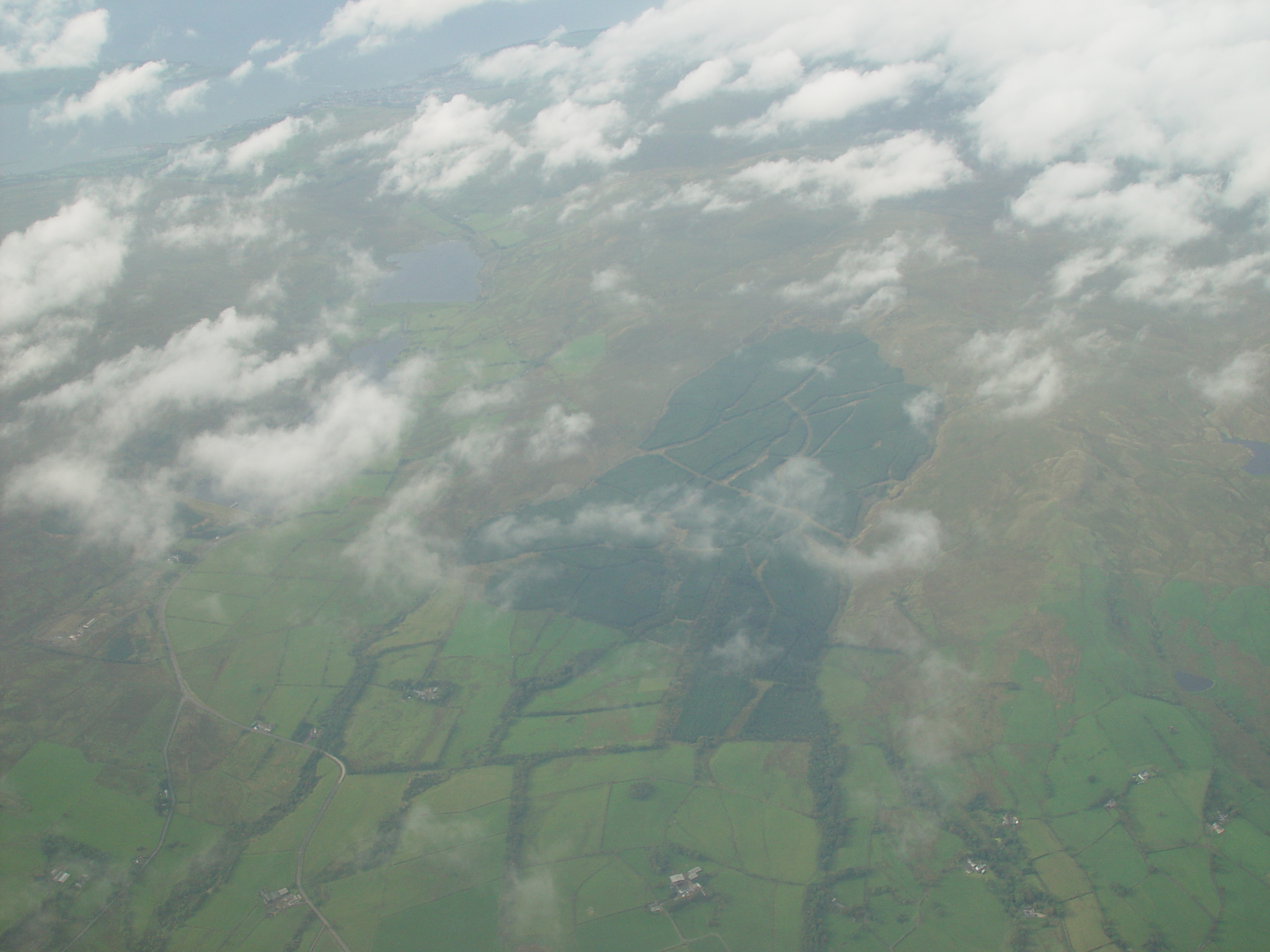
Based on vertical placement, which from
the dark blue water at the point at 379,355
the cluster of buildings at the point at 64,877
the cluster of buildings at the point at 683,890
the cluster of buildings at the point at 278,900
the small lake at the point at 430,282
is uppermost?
the small lake at the point at 430,282

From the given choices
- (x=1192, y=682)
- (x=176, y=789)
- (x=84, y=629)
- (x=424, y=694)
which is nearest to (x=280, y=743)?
(x=176, y=789)

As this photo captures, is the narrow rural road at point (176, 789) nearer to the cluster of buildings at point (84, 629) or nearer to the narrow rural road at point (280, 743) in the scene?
the narrow rural road at point (280, 743)

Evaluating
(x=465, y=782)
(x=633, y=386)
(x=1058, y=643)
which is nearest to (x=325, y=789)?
(x=465, y=782)

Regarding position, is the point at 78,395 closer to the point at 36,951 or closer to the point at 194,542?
the point at 194,542

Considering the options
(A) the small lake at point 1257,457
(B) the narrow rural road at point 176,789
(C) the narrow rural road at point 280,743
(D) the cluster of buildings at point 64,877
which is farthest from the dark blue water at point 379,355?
(A) the small lake at point 1257,457

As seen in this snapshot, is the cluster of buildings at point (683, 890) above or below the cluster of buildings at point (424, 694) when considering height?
below

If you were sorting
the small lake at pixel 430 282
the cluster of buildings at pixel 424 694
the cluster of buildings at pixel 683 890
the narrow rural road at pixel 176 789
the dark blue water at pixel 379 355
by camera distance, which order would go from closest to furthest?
the cluster of buildings at pixel 683 890 < the narrow rural road at pixel 176 789 < the cluster of buildings at pixel 424 694 < the dark blue water at pixel 379 355 < the small lake at pixel 430 282

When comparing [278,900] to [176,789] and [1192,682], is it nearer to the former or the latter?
[176,789]
